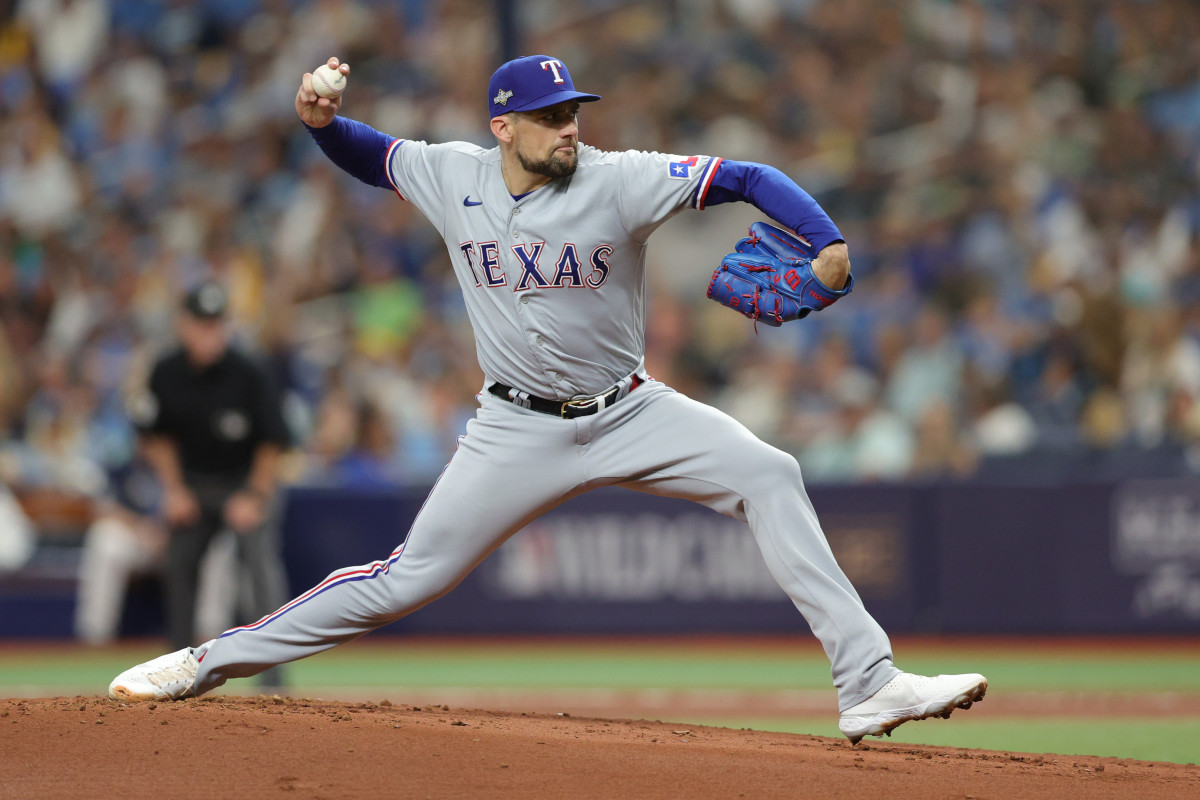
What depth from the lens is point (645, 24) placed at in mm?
15328

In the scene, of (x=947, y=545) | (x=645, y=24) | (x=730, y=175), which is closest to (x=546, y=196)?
(x=730, y=175)

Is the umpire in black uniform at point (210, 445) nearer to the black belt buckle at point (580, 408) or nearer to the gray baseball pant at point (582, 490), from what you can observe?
the gray baseball pant at point (582, 490)

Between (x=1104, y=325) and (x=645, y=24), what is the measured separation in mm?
6478

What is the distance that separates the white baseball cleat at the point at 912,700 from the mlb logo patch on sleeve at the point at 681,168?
5.64 feet

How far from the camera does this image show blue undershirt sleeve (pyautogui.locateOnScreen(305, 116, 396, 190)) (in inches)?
197

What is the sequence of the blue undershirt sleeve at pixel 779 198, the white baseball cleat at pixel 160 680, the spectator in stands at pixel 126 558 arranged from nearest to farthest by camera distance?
the blue undershirt sleeve at pixel 779 198, the white baseball cleat at pixel 160 680, the spectator in stands at pixel 126 558

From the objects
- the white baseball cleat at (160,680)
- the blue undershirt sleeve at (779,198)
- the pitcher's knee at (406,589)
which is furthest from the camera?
the white baseball cleat at (160,680)

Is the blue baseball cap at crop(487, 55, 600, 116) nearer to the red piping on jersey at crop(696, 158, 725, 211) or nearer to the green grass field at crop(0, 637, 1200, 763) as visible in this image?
the red piping on jersey at crop(696, 158, 725, 211)

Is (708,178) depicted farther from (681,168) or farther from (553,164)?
(553,164)

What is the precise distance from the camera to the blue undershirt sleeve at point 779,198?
14.6 feet

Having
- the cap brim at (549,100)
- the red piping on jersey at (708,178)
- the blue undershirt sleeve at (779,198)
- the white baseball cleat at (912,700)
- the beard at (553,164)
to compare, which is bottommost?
Answer: the white baseball cleat at (912,700)

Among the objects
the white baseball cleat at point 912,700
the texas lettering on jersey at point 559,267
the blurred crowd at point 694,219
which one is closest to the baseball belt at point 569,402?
the texas lettering on jersey at point 559,267

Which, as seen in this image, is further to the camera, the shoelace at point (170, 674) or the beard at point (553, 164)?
the shoelace at point (170, 674)

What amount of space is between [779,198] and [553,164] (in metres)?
0.75
